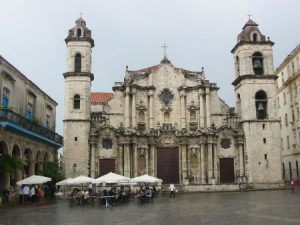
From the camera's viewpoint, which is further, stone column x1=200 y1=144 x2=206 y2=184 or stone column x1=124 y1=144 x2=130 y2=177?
stone column x1=200 y1=144 x2=206 y2=184

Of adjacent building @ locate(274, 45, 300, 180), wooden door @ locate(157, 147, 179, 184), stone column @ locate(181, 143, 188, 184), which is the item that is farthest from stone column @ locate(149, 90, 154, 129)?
adjacent building @ locate(274, 45, 300, 180)

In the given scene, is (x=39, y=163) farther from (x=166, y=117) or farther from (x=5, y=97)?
(x=166, y=117)

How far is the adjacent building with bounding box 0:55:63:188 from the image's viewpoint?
26859mm

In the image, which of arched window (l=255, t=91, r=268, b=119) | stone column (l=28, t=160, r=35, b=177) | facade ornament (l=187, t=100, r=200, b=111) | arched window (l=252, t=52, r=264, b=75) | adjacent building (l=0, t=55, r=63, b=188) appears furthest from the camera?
arched window (l=252, t=52, r=264, b=75)

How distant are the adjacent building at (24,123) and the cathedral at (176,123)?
3.34 meters

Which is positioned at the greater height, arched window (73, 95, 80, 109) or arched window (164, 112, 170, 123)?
arched window (73, 95, 80, 109)

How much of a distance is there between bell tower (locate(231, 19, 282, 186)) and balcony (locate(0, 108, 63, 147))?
1949cm

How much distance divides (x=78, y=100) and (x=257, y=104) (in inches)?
745

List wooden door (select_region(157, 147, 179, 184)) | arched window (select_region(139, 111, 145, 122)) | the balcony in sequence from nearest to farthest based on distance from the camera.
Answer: the balcony < wooden door (select_region(157, 147, 179, 184)) < arched window (select_region(139, 111, 145, 122))

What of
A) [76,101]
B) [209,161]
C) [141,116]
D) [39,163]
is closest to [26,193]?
[39,163]

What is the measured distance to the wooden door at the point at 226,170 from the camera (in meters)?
42.3

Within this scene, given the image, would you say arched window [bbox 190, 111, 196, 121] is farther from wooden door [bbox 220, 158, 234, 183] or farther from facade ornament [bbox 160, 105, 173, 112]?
wooden door [bbox 220, 158, 234, 183]

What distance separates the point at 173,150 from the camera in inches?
1688

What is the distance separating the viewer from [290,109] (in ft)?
168
